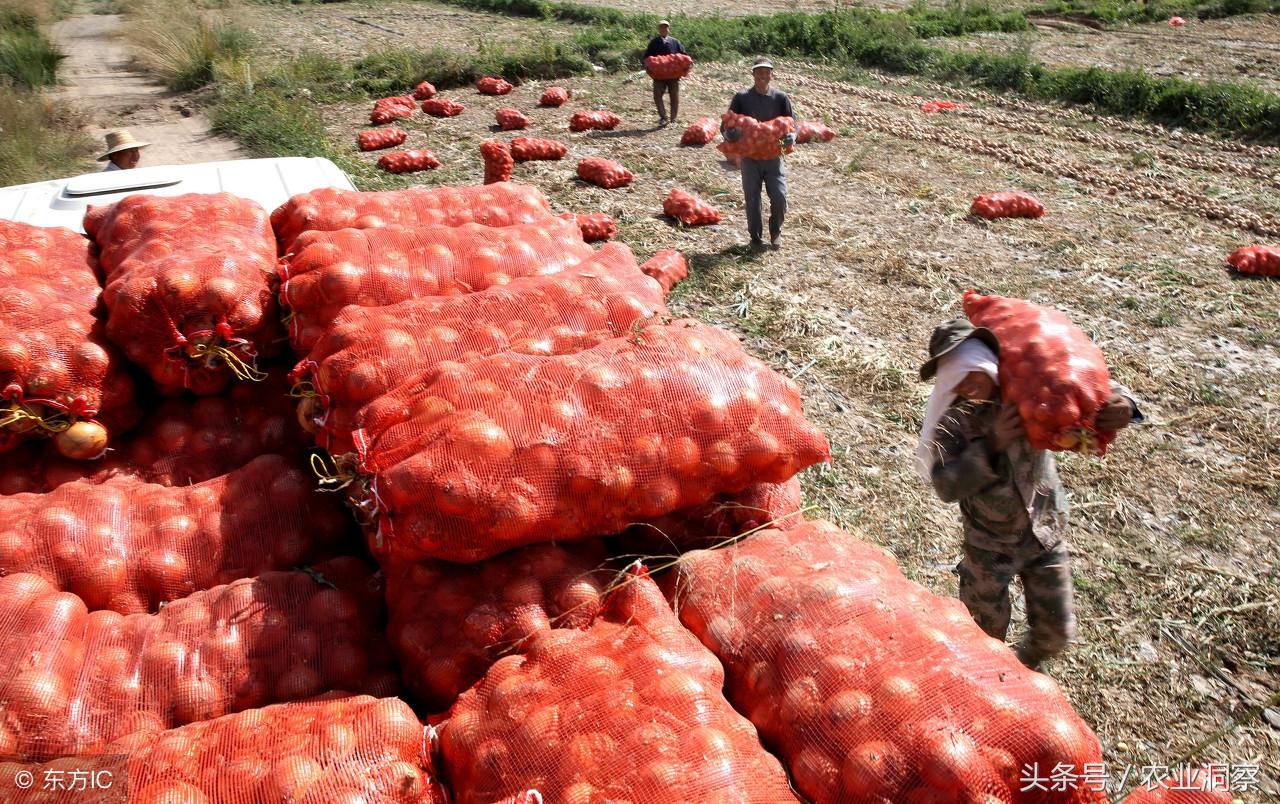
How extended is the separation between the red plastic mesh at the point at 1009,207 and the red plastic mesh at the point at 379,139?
785cm

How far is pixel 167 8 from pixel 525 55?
9037mm

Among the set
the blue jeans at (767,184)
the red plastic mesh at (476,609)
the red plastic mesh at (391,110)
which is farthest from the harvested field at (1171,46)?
the red plastic mesh at (476,609)

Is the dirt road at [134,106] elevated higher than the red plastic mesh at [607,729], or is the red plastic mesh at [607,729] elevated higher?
the dirt road at [134,106]

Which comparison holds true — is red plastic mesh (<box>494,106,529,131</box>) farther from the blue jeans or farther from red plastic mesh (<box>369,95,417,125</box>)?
the blue jeans

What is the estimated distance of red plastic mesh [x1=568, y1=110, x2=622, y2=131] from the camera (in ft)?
40.3

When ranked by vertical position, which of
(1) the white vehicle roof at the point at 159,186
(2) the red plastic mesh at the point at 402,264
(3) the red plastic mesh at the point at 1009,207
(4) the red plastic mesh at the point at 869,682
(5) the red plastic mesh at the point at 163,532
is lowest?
(3) the red plastic mesh at the point at 1009,207

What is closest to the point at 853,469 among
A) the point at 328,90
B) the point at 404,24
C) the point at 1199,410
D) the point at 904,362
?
the point at 904,362

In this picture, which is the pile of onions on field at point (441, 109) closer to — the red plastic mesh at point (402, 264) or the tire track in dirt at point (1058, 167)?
the tire track in dirt at point (1058, 167)

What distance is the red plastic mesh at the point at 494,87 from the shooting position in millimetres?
14828

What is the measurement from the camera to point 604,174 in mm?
9812

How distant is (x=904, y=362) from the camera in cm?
601

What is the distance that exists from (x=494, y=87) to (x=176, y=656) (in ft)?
47.1

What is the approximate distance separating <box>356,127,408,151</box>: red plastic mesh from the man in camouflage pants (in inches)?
402

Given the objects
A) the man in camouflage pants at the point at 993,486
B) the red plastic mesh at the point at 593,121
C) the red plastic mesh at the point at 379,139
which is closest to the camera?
the man in camouflage pants at the point at 993,486
